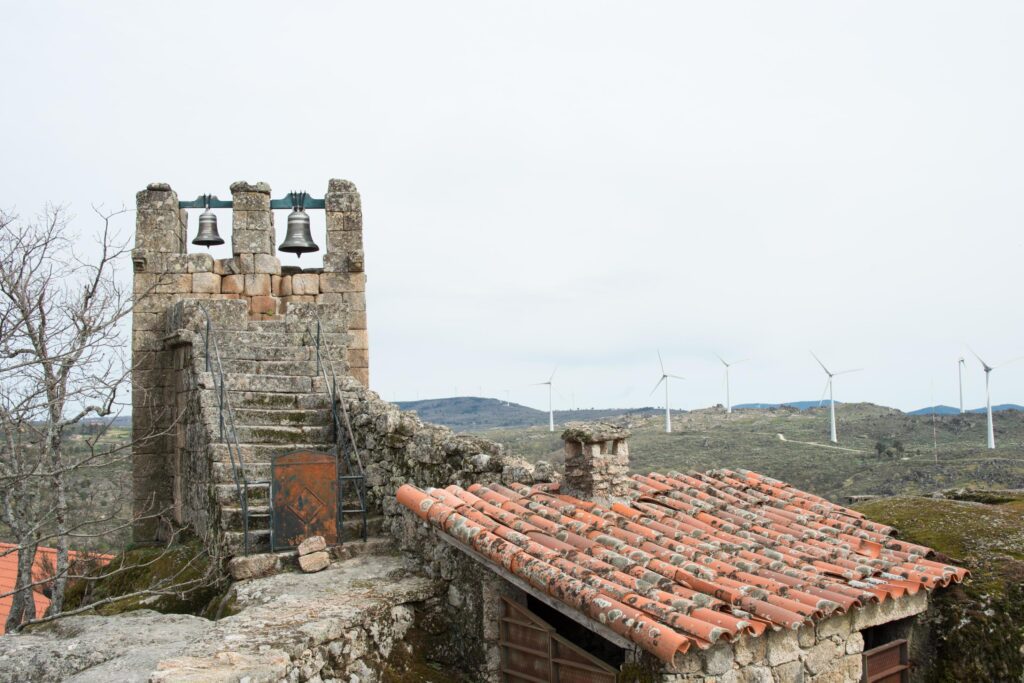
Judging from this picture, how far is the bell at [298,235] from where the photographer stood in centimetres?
1227

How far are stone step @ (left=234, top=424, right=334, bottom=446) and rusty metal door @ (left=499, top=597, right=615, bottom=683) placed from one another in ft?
12.3

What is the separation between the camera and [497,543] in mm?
6000

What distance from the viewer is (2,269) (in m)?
9.29

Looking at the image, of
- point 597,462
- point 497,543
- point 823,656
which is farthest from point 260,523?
point 823,656

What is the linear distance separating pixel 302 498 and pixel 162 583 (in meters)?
1.97

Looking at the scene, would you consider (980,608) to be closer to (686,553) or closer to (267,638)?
(686,553)

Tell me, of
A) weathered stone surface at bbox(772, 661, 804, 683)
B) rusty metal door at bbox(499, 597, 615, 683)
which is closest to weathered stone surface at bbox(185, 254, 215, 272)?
rusty metal door at bbox(499, 597, 615, 683)

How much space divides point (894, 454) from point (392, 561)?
114 ft

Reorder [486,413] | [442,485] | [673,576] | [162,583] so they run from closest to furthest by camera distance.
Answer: [673,576] → [442,485] → [162,583] → [486,413]

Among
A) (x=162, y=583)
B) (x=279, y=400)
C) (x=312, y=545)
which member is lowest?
(x=162, y=583)

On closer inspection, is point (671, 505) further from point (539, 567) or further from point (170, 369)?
point (170, 369)

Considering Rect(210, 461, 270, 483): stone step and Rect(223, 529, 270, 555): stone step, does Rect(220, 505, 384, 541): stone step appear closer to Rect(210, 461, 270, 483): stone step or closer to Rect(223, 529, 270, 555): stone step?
Rect(223, 529, 270, 555): stone step

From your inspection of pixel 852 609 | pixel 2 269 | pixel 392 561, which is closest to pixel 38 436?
pixel 2 269

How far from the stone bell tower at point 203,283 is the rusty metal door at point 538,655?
6380 millimetres
